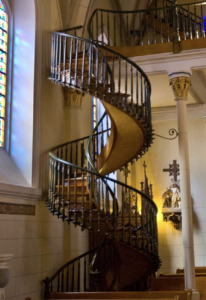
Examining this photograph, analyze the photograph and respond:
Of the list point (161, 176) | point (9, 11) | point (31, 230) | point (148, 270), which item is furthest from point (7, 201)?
point (161, 176)

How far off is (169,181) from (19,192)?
5.49 meters

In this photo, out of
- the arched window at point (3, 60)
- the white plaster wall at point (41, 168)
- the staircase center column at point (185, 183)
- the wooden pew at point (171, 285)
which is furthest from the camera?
the arched window at point (3, 60)

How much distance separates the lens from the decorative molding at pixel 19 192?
6398mm

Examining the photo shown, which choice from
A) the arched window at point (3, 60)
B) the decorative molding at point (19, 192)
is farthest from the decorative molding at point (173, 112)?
the decorative molding at point (19, 192)

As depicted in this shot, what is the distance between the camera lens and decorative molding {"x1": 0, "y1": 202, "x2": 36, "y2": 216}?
21.1 feet

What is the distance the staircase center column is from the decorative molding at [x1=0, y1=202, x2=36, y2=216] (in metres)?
2.47

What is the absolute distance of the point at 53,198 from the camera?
279 inches

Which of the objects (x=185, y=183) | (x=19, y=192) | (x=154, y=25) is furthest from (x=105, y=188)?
(x=154, y=25)

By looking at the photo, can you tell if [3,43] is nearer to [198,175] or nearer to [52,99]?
[52,99]

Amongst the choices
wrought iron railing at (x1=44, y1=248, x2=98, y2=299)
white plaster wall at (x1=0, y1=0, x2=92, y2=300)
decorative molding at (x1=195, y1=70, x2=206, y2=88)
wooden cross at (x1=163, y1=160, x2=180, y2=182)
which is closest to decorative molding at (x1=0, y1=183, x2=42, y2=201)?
white plaster wall at (x1=0, y1=0, x2=92, y2=300)

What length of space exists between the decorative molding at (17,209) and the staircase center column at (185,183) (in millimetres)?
2468

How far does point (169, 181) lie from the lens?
11344mm

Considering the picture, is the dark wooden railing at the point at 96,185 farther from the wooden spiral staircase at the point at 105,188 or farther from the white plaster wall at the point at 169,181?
the white plaster wall at the point at 169,181

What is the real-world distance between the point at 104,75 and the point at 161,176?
479 cm
